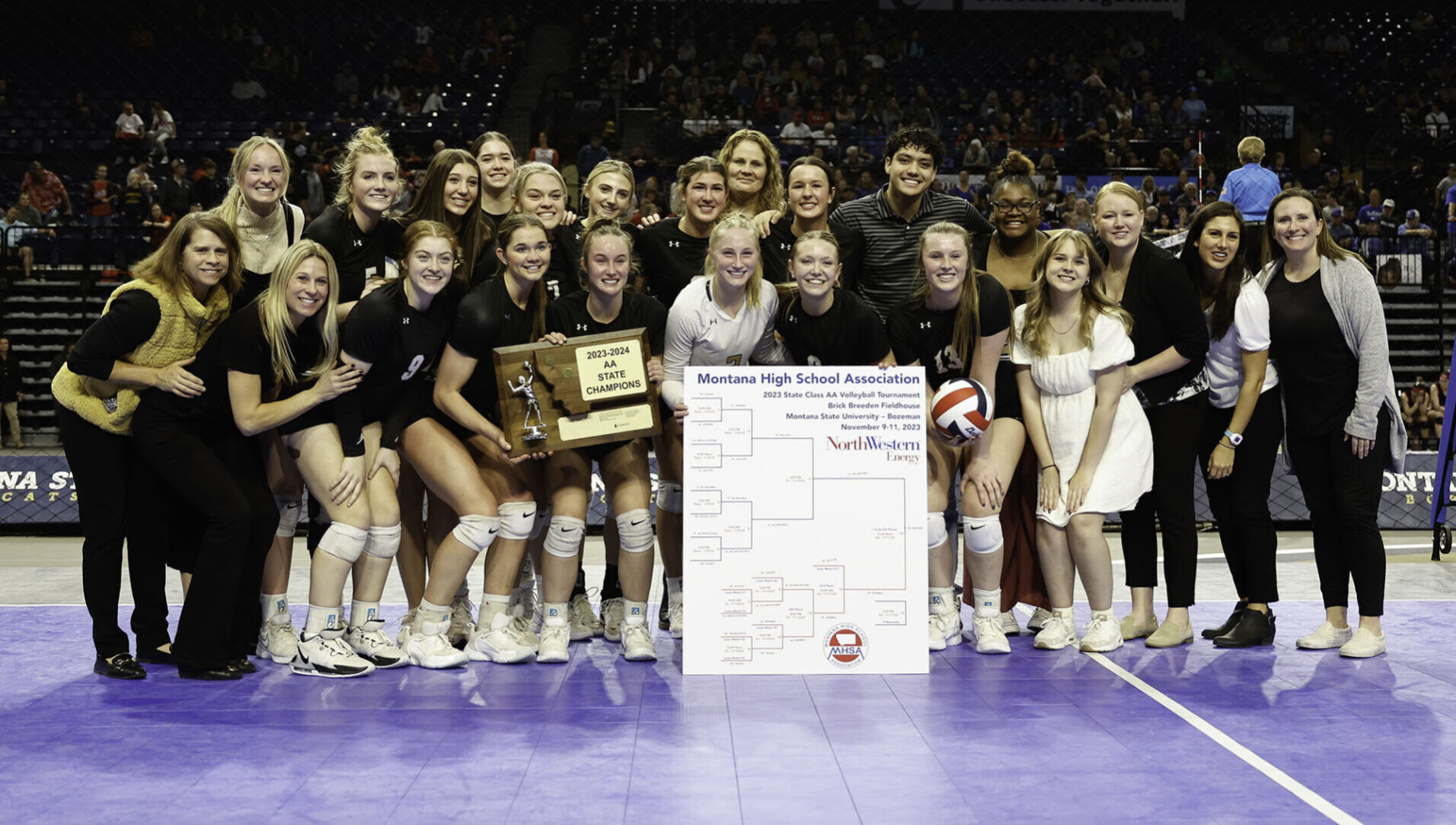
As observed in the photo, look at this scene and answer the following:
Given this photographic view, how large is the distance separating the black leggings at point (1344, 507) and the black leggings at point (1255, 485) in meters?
0.11

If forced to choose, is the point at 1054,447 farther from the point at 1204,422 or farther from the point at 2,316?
the point at 2,316

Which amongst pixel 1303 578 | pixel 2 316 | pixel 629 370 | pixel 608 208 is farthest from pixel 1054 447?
pixel 2 316

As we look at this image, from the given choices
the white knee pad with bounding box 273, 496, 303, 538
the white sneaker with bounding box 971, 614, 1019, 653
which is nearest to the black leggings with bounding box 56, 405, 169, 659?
the white knee pad with bounding box 273, 496, 303, 538

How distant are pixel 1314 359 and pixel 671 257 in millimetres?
2550

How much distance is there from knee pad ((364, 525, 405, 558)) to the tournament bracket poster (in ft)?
3.51

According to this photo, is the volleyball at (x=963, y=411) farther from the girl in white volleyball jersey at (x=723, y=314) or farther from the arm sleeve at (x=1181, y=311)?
the arm sleeve at (x=1181, y=311)

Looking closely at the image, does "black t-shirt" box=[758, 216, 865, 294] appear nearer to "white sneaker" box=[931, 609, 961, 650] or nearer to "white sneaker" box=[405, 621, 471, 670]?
"white sneaker" box=[931, 609, 961, 650]

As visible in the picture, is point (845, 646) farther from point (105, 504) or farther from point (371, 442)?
point (105, 504)

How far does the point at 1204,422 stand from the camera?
204 inches

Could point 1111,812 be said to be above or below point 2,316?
below

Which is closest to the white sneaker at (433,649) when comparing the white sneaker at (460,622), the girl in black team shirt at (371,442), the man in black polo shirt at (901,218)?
the girl in black team shirt at (371,442)

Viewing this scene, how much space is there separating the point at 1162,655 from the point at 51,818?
3795mm

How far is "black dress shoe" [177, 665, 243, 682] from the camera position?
14.8 feet

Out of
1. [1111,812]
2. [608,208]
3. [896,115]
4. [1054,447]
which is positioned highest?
[896,115]
